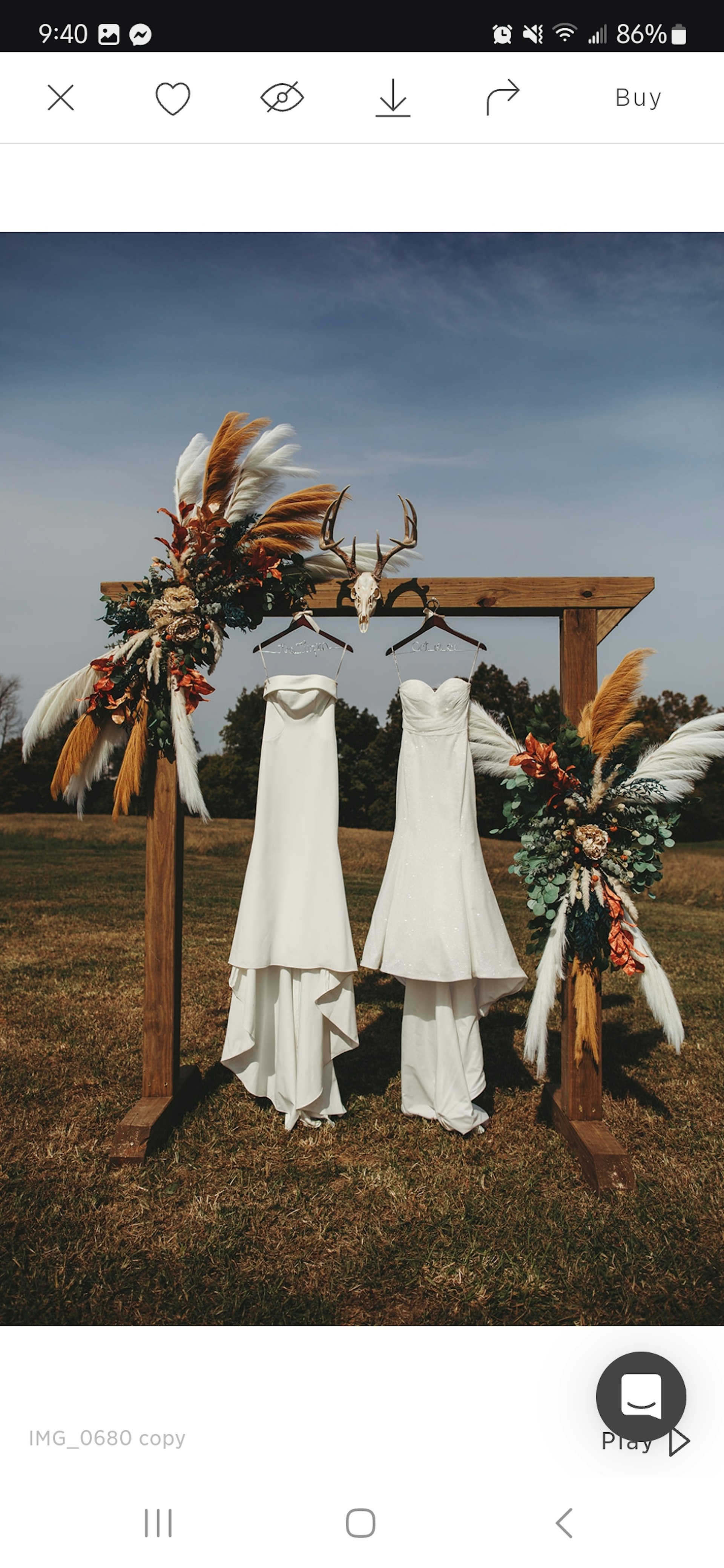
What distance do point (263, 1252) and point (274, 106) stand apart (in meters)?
3.55

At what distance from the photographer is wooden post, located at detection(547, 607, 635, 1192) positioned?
138 inches

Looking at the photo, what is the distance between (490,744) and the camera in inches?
143

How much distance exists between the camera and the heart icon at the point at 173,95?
6.44 ft

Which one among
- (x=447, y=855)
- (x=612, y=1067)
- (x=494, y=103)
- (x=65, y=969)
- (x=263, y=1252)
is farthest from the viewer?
(x=65, y=969)

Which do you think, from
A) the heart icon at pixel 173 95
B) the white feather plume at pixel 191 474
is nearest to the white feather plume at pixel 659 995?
the white feather plume at pixel 191 474

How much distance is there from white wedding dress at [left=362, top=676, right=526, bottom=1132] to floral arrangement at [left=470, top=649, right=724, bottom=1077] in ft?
0.70

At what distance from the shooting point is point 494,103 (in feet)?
6.53

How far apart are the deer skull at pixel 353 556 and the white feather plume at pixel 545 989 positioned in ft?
5.26

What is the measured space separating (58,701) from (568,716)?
245cm

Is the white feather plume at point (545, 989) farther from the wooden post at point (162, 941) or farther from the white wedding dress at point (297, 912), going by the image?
the wooden post at point (162, 941)

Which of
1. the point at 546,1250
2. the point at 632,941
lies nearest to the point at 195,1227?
the point at 546,1250
